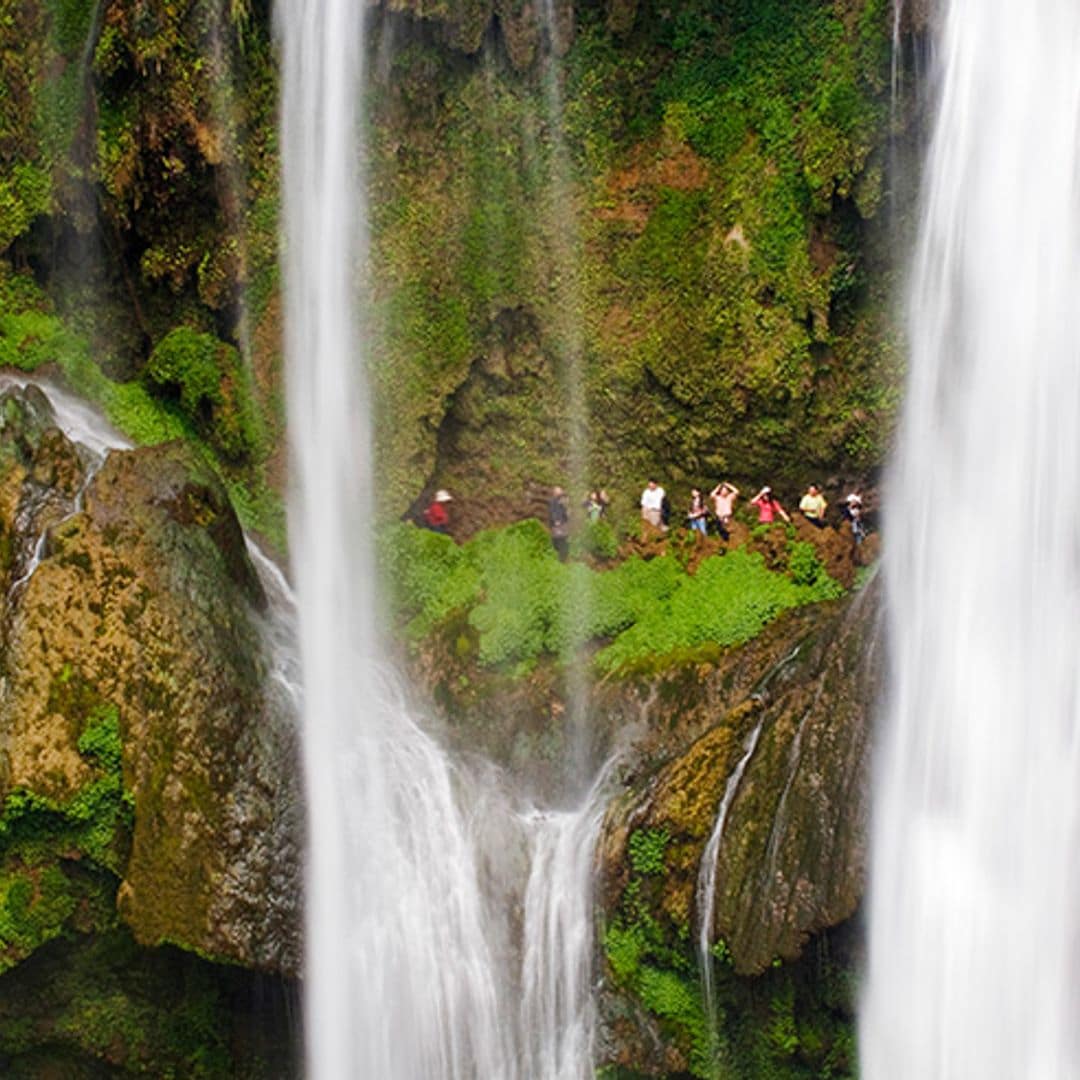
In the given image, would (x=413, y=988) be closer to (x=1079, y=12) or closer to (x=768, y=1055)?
(x=768, y=1055)

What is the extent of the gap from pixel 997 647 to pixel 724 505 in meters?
3.96

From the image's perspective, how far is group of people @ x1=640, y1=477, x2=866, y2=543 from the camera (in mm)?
14188

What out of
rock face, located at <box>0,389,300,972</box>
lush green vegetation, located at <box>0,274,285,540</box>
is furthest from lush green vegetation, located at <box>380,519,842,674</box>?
rock face, located at <box>0,389,300,972</box>

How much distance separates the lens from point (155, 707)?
37.4ft

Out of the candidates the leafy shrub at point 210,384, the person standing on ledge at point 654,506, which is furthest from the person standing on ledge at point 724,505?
the leafy shrub at point 210,384

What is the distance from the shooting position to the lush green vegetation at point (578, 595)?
13617 mm

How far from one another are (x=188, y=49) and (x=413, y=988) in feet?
28.0

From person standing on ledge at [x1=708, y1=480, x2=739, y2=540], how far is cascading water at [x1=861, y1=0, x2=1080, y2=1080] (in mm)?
3011

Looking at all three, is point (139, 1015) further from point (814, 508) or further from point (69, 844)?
point (814, 508)

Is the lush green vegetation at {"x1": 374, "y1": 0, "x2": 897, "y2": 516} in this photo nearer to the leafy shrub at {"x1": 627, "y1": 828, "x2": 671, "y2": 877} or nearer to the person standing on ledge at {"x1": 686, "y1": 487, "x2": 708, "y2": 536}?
the person standing on ledge at {"x1": 686, "y1": 487, "x2": 708, "y2": 536}

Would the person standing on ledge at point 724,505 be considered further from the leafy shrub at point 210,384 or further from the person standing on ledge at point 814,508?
the leafy shrub at point 210,384

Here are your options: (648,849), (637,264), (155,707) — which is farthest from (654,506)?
(155,707)

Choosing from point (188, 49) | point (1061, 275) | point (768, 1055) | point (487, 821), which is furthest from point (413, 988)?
point (188, 49)

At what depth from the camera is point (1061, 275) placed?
434 inches
